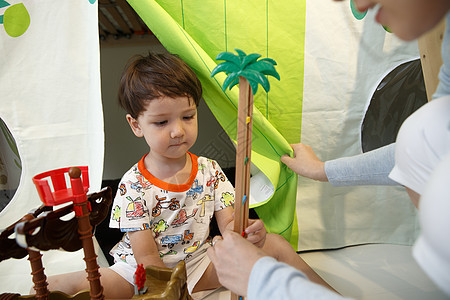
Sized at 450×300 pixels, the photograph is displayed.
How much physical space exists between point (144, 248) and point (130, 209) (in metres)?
0.10

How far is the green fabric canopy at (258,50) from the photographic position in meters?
0.86

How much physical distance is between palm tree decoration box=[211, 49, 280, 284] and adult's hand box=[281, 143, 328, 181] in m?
0.33

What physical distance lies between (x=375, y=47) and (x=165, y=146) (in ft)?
2.20

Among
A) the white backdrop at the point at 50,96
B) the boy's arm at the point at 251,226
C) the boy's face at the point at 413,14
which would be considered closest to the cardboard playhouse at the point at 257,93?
the white backdrop at the point at 50,96

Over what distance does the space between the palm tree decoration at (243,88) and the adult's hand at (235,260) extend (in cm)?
7

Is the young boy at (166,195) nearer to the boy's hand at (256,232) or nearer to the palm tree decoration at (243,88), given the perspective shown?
the boy's hand at (256,232)

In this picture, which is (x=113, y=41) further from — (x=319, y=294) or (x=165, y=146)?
(x=319, y=294)

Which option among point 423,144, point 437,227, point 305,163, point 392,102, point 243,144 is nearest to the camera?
point 437,227

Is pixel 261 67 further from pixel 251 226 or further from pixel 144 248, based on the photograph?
pixel 144 248

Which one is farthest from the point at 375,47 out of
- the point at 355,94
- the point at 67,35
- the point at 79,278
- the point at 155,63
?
the point at 79,278

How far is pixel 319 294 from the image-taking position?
437 mm

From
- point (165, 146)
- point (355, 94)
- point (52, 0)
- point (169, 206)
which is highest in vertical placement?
point (52, 0)

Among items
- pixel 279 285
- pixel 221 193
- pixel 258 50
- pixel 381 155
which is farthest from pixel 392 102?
pixel 279 285

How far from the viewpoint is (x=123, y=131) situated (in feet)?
5.47
